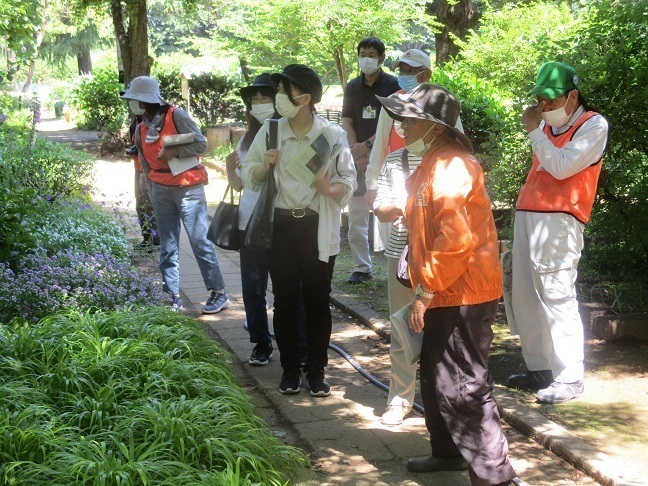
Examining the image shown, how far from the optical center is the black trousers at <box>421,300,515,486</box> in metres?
4.11

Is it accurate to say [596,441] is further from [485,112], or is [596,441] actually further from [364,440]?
[485,112]

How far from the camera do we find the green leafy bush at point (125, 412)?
3855 mm

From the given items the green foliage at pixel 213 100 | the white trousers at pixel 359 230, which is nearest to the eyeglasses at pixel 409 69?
the white trousers at pixel 359 230

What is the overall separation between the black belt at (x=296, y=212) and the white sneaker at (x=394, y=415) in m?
1.28

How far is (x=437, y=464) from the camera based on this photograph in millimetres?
4535

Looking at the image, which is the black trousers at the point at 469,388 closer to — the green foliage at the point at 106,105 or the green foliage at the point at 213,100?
the green foliage at the point at 106,105

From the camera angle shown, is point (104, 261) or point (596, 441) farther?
point (104, 261)

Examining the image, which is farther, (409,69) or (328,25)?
(328,25)

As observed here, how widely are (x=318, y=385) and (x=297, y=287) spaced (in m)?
0.64

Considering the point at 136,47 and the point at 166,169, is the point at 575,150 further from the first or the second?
the point at 136,47

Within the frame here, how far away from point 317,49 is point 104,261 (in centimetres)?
1173

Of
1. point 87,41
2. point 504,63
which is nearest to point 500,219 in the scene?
point 504,63

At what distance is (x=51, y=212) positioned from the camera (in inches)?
348

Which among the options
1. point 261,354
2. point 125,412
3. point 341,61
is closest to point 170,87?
point 341,61
